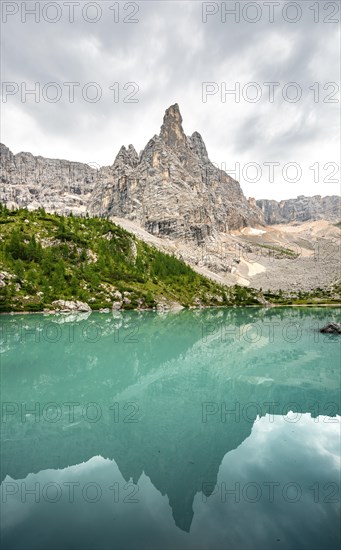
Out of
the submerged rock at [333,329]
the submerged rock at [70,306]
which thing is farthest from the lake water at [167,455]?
the submerged rock at [70,306]

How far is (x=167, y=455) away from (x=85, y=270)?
87.6m

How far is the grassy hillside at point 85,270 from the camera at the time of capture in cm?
7948

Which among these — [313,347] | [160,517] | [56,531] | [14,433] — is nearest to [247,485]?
[160,517]

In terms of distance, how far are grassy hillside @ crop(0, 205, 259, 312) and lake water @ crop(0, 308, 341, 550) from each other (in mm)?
51366

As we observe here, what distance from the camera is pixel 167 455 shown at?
13680 mm

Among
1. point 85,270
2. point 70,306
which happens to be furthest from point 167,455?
point 85,270

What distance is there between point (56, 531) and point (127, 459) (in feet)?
15.1

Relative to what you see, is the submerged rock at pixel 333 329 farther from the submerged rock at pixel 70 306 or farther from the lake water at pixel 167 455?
the submerged rock at pixel 70 306

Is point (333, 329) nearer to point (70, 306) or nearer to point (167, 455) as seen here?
point (167, 455)

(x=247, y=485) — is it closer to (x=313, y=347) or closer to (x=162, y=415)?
(x=162, y=415)

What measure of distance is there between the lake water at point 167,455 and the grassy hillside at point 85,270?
51366 mm

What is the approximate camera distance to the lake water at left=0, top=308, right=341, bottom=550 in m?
9.16

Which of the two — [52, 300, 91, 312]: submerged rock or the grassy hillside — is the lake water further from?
the grassy hillside

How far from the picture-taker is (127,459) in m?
13.3
